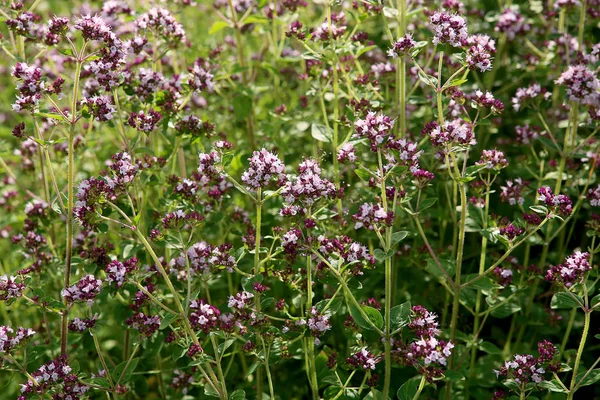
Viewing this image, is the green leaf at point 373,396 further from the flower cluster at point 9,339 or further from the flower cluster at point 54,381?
the flower cluster at point 9,339

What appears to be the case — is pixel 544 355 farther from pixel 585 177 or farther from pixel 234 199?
pixel 234 199

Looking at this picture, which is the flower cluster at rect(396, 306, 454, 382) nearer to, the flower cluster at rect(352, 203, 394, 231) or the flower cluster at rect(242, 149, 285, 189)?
the flower cluster at rect(352, 203, 394, 231)

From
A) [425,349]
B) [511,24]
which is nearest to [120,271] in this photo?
[425,349]

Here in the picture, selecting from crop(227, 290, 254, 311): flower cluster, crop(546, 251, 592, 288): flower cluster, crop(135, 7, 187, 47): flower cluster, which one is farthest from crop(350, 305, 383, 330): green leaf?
crop(135, 7, 187, 47): flower cluster

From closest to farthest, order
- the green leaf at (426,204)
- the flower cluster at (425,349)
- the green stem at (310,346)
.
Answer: the flower cluster at (425,349)
the green stem at (310,346)
the green leaf at (426,204)

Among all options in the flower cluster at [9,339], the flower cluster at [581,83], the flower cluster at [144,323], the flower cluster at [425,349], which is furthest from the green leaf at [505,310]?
the flower cluster at [9,339]

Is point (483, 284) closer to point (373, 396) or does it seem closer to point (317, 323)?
point (373, 396)

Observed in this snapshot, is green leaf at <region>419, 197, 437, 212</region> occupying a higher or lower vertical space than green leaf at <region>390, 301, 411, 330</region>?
higher
